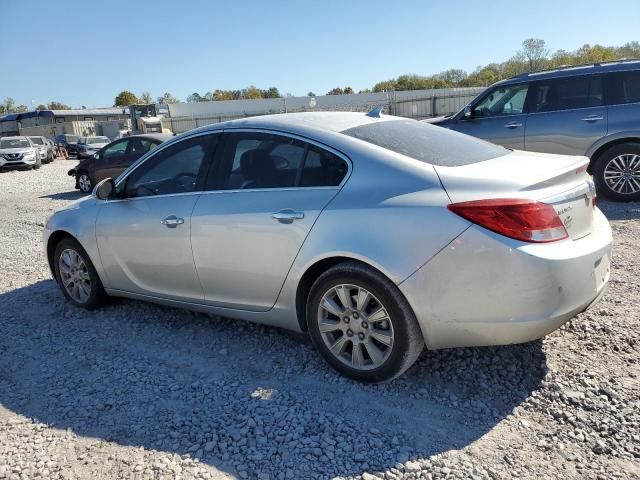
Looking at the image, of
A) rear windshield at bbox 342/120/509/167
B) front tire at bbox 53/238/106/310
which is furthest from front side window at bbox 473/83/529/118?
front tire at bbox 53/238/106/310

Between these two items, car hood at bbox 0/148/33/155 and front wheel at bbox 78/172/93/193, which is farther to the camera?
car hood at bbox 0/148/33/155

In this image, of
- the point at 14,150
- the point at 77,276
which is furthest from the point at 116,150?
the point at 14,150

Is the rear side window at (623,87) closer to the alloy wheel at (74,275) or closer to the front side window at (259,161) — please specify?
the front side window at (259,161)

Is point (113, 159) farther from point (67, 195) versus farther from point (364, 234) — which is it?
point (364, 234)

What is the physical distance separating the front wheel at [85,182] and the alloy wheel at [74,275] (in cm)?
1074

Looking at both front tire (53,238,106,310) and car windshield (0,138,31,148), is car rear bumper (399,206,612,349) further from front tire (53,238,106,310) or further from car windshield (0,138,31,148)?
car windshield (0,138,31,148)

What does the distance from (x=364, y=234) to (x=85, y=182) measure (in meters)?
14.0

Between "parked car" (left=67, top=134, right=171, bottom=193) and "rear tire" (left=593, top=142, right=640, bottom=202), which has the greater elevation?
"parked car" (left=67, top=134, right=171, bottom=193)

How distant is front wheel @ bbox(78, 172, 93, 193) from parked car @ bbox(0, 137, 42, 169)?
12.6m

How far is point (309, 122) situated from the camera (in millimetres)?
3684

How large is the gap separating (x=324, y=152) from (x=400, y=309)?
1.12m

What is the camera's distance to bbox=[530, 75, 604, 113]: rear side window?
778cm

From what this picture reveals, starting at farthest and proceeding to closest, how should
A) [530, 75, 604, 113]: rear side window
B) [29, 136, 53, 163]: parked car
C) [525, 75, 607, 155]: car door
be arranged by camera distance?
[29, 136, 53, 163]: parked car < [530, 75, 604, 113]: rear side window < [525, 75, 607, 155]: car door

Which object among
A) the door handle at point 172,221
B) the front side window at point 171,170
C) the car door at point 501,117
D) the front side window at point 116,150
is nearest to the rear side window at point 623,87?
the car door at point 501,117
